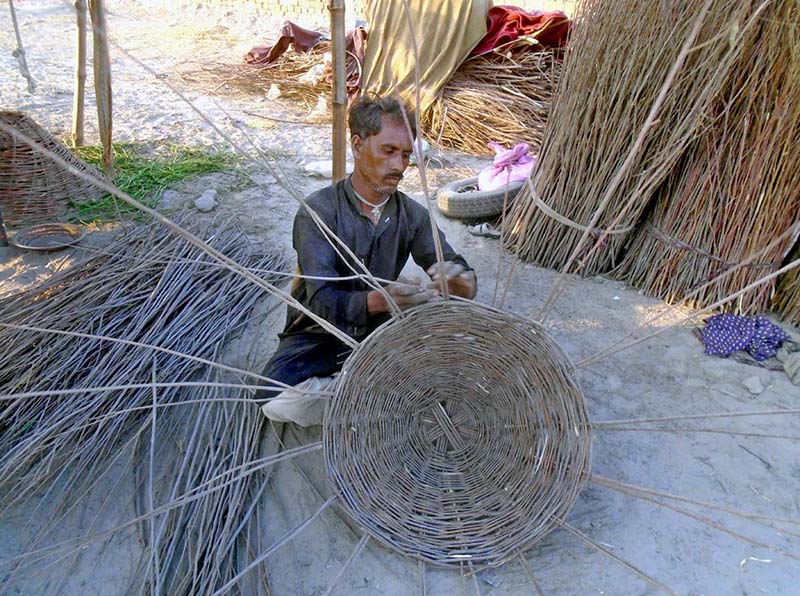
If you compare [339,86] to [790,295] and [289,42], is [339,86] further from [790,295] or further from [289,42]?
[289,42]

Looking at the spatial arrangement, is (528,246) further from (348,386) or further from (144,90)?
(144,90)

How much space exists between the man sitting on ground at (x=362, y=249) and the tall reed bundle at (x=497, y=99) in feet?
10.0

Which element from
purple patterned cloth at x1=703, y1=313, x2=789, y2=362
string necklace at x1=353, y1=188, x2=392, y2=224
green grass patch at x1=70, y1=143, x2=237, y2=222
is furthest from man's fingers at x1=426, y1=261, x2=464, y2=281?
green grass patch at x1=70, y1=143, x2=237, y2=222

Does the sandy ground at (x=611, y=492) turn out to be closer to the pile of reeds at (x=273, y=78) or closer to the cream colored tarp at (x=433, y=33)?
the cream colored tarp at (x=433, y=33)

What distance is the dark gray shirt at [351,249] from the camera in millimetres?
1599

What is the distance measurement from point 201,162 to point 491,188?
79.0 inches

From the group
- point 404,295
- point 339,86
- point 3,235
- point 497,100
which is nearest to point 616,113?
point 339,86

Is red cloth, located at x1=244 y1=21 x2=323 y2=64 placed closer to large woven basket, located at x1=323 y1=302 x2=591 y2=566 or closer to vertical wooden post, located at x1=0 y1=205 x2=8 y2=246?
vertical wooden post, located at x1=0 y1=205 x2=8 y2=246

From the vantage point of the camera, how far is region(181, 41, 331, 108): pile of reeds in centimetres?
595

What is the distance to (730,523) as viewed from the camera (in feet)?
5.13

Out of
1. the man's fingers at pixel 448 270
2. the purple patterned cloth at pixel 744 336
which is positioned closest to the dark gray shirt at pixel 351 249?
the man's fingers at pixel 448 270

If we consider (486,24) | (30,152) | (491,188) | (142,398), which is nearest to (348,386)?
(142,398)

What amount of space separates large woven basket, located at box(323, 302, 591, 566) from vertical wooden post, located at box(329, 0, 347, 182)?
125 cm

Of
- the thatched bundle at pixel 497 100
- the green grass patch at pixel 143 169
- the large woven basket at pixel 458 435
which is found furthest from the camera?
the thatched bundle at pixel 497 100
